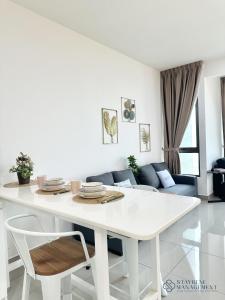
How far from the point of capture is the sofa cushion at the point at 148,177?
3966mm

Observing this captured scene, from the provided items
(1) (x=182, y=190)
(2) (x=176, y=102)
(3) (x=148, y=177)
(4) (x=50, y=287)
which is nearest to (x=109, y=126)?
(3) (x=148, y=177)

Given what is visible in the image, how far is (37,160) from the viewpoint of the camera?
8.56ft

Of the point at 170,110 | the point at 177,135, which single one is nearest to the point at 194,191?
the point at 177,135

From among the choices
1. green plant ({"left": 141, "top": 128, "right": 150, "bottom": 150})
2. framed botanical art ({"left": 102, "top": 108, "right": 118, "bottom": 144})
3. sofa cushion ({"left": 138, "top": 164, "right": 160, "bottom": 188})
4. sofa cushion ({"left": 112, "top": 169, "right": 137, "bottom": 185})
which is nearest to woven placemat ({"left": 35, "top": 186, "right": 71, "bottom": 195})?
sofa cushion ({"left": 112, "top": 169, "right": 137, "bottom": 185})

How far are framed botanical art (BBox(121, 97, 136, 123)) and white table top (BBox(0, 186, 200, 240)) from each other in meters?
2.36

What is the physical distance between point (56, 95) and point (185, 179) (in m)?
2.97

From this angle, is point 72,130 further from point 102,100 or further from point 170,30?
point 170,30

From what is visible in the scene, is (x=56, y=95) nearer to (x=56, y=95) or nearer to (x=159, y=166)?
(x=56, y=95)

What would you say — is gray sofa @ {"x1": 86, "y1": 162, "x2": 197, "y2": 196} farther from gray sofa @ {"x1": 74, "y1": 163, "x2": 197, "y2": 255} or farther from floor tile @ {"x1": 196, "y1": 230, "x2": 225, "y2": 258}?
floor tile @ {"x1": 196, "y1": 230, "x2": 225, "y2": 258}

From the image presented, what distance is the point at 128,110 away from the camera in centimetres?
404

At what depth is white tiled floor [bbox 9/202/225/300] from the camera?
6.32 feet

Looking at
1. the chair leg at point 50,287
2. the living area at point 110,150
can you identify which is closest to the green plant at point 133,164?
the living area at point 110,150

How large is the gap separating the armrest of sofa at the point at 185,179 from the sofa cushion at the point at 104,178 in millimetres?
1774

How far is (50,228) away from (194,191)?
9.33ft
